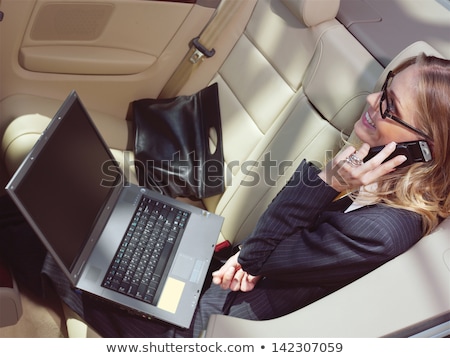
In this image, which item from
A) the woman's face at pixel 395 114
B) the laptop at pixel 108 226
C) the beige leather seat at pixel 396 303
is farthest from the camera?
the laptop at pixel 108 226

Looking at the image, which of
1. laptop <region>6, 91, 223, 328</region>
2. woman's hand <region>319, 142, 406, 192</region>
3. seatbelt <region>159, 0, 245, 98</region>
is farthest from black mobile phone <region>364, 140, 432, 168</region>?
seatbelt <region>159, 0, 245, 98</region>

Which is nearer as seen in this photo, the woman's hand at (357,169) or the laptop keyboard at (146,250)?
the woman's hand at (357,169)

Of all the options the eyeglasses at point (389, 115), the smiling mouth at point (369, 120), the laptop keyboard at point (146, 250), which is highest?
the eyeglasses at point (389, 115)

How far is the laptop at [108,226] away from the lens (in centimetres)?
125

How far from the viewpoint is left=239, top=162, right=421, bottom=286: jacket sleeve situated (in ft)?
3.60

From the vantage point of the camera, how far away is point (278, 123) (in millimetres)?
1607

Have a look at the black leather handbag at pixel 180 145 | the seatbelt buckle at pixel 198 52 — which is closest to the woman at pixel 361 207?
the black leather handbag at pixel 180 145

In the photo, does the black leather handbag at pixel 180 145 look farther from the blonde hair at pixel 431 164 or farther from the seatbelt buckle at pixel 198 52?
the blonde hair at pixel 431 164

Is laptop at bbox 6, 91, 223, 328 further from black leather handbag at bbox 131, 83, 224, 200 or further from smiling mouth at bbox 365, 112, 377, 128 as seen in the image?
smiling mouth at bbox 365, 112, 377, 128

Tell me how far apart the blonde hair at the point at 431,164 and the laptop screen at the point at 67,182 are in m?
0.74

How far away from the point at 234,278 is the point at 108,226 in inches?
14.9

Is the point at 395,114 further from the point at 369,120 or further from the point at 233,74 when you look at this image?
the point at 233,74
